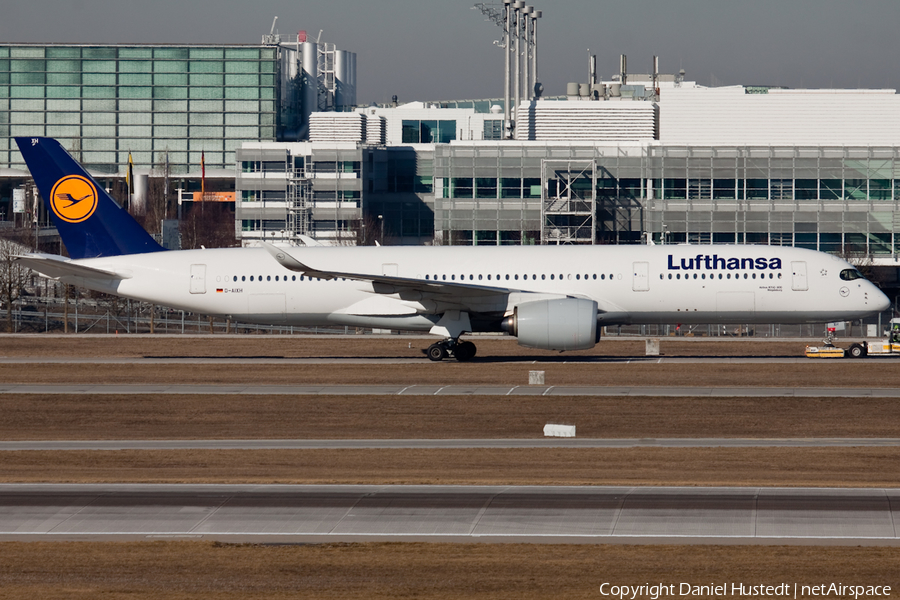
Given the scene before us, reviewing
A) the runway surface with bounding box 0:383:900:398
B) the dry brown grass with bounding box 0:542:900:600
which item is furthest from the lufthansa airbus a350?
the dry brown grass with bounding box 0:542:900:600

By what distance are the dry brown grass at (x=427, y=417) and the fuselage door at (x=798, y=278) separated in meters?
10.3

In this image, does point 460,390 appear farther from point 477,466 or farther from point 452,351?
point 477,466

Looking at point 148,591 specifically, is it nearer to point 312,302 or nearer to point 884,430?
point 884,430

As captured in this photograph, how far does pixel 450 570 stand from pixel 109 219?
34947mm

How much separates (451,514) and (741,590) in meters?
6.73

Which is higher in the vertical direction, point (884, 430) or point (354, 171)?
point (354, 171)

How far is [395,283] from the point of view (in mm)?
43250

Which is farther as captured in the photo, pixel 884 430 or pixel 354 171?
pixel 354 171

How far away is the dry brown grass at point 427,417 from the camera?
3203 centimetres

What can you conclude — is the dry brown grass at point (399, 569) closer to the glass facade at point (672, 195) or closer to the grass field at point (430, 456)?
the grass field at point (430, 456)

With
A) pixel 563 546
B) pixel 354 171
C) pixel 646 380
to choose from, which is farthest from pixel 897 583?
pixel 354 171

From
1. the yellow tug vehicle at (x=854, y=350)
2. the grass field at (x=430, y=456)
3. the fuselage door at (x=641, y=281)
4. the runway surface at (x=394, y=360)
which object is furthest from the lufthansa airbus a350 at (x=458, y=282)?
the yellow tug vehicle at (x=854, y=350)

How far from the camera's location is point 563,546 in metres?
18.3

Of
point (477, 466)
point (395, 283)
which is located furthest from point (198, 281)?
point (477, 466)
